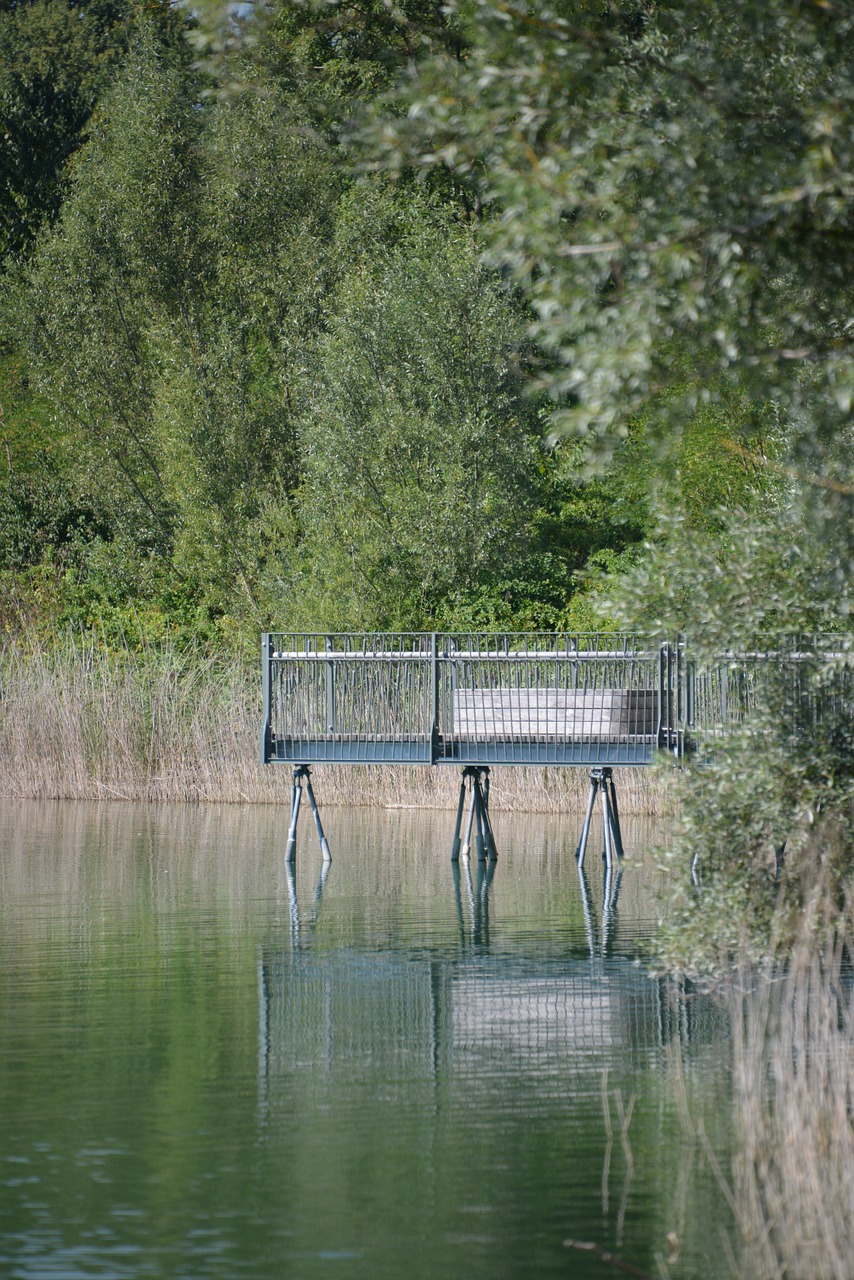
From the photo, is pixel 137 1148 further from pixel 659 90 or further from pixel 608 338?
pixel 659 90

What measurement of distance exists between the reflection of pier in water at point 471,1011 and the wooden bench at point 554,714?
11.4 ft

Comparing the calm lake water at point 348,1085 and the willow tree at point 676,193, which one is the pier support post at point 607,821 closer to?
the calm lake water at point 348,1085

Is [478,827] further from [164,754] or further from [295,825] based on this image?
[164,754]

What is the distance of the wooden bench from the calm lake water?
144 cm

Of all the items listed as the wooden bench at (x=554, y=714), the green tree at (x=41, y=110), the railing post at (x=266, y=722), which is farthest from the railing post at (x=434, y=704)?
the green tree at (x=41, y=110)

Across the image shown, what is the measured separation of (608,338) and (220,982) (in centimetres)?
624

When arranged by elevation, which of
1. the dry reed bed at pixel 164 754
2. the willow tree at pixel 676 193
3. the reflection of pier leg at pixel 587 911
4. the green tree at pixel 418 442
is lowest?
the reflection of pier leg at pixel 587 911

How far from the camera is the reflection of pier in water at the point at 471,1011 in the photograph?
9297mm

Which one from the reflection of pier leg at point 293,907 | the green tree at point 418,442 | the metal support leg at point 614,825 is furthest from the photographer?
the green tree at point 418,442

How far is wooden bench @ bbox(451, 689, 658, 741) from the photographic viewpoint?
16812 millimetres

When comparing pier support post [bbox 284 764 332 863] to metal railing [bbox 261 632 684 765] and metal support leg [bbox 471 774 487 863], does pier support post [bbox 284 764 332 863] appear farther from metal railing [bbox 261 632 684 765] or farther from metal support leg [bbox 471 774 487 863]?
metal support leg [bbox 471 774 487 863]

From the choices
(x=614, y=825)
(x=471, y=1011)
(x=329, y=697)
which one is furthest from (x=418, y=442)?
(x=471, y=1011)

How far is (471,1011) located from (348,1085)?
6.57ft

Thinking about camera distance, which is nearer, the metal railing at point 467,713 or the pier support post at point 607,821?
the metal railing at point 467,713
